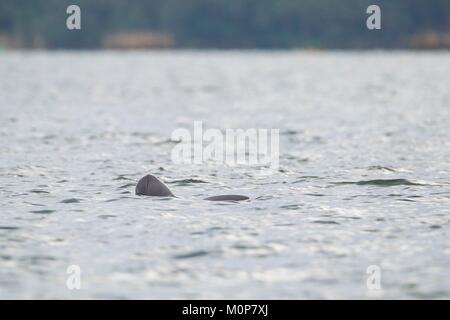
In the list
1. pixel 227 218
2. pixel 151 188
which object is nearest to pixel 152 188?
pixel 151 188

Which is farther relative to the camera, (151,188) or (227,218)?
(151,188)

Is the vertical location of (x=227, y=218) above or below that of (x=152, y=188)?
below

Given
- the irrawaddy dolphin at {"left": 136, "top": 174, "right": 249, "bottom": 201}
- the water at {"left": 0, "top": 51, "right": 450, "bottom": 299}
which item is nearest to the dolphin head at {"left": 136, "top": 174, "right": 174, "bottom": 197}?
the irrawaddy dolphin at {"left": 136, "top": 174, "right": 249, "bottom": 201}

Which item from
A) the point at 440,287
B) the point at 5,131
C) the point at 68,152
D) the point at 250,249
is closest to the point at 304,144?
the point at 68,152

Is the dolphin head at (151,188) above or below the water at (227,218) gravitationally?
above

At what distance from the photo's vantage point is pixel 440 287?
15.8 metres

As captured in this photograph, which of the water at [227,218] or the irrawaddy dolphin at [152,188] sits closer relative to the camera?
the water at [227,218]

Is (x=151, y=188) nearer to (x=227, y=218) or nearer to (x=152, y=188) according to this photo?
(x=152, y=188)

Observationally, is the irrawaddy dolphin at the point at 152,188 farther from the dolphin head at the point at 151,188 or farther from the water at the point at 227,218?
the water at the point at 227,218

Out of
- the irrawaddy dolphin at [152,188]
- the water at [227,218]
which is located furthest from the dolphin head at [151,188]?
the water at [227,218]

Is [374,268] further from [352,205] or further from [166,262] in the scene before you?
[352,205]

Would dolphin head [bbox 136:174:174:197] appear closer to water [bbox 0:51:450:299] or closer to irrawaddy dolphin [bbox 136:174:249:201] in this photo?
irrawaddy dolphin [bbox 136:174:249:201]

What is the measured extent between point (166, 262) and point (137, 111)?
124 ft

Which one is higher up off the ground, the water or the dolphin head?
the dolphin head
